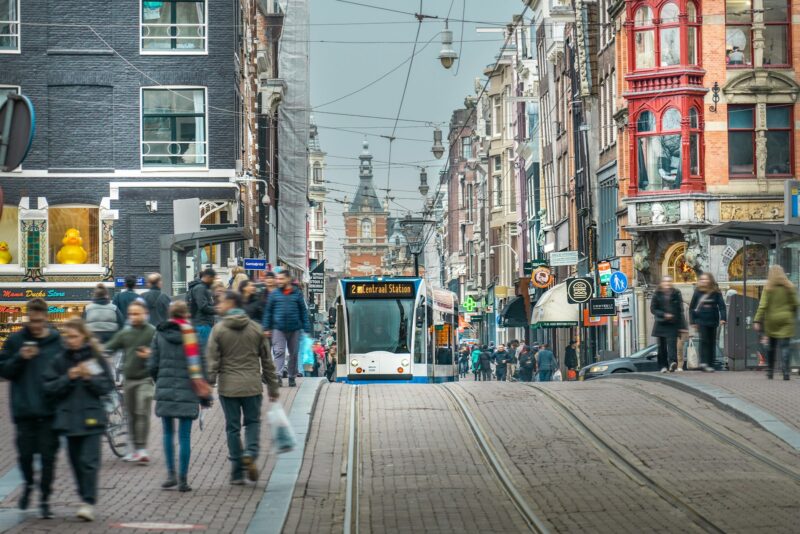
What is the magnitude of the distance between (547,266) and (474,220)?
162 ft

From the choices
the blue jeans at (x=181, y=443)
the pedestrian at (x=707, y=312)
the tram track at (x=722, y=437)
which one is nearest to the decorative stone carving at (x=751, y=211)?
the pedestrian at (x=707, y=312)

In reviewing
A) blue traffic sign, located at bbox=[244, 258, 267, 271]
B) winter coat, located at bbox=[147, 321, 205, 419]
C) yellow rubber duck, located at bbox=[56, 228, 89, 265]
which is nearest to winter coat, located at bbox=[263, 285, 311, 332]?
winter coat, located at bbox=[147, 321, 205, 419]

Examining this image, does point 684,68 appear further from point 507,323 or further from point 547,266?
point 507,323

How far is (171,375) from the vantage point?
45.6 feet

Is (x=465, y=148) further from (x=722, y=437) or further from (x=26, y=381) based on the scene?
(x=26, y=381)

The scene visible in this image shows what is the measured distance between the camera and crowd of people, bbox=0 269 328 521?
1216cm

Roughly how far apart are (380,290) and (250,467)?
1899 cm

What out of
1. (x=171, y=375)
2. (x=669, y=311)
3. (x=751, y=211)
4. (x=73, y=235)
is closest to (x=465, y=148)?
(x=751, y=211)

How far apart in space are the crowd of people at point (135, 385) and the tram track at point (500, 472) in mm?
2366

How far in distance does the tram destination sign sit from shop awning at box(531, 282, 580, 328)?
18211 mm

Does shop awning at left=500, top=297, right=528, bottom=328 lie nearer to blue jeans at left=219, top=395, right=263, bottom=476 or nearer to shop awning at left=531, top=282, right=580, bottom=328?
shop awning at left=531, top=282, right=580, bottom=328

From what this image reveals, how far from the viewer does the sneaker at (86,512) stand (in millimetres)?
11930

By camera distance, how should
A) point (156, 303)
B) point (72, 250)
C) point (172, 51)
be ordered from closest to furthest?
1. point (156, 303)
2. point (72, 250)
3. point (172, 51)

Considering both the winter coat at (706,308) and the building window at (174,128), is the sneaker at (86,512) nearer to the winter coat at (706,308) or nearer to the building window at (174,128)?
the winter coat at (706,308)
